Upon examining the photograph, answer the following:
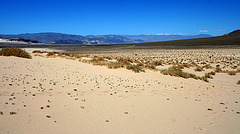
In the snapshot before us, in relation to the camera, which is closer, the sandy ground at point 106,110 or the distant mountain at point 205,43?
the sandy ground at point 106,110

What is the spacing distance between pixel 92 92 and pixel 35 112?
2.62 meters

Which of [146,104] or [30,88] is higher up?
[30,88]

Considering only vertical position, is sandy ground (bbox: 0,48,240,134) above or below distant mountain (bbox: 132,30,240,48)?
below

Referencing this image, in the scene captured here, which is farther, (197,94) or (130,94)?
(197,94)

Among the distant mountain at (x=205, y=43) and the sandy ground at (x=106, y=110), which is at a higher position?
the distant mountain at (x=205, y=43)

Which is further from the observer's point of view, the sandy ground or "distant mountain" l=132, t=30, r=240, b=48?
"distant mountain" l=132, t=30, r=240, b=48

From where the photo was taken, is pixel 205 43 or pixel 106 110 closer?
pixel 106 110

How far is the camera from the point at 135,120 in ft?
15.1

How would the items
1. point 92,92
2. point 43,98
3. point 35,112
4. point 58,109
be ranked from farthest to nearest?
point 92,92, point 43,98, point 58,109, point 35,112

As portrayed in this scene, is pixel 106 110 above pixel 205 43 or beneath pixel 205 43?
beneath

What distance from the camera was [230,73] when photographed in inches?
566

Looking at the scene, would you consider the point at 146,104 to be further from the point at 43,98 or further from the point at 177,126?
the point at 43,98

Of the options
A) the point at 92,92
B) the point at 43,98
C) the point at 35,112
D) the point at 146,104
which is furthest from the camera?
the point at 92,92

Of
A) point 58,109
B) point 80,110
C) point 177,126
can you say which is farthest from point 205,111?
point 58,109
